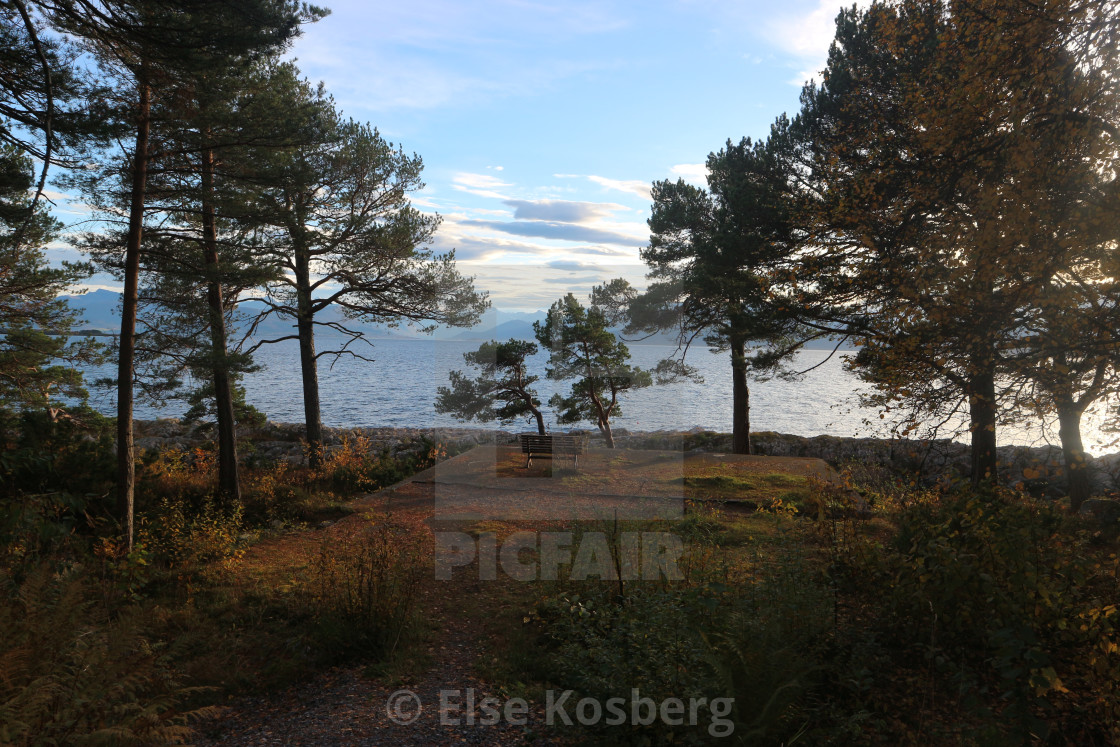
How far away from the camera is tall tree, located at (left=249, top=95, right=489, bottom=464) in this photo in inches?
447

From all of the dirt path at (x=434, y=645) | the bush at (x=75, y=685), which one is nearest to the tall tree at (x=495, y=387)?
the dirt path at (x=434, y=645)

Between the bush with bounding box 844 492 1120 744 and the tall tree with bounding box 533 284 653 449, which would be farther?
the tall tree with bounding box 533 284 653 449

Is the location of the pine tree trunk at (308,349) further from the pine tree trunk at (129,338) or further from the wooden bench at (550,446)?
the wooden bench at (550,446)

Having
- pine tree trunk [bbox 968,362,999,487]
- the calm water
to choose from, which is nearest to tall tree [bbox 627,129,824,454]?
pine tree trunk [bbox 968,362,999,487]

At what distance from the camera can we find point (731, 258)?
12164mm

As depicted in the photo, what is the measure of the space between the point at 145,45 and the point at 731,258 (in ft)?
33.2

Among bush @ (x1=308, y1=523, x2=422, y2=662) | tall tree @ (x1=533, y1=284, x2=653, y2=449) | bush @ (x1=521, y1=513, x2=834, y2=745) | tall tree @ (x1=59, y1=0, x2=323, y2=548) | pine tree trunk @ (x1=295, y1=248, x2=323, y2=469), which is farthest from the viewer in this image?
tall tree @ (x1=533, y1=284, x2=653, y2=449)

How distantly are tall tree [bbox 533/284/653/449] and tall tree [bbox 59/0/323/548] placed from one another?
37.0 ft

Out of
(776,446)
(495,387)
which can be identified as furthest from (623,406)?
(495,387)

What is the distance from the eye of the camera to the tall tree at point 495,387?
56.2 ft

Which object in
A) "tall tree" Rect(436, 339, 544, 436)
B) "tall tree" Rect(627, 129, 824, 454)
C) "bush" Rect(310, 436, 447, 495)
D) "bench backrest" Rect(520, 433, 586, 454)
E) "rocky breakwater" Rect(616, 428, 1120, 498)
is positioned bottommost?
"rocky breakwater" Rect(616, 428, 1120, 498)

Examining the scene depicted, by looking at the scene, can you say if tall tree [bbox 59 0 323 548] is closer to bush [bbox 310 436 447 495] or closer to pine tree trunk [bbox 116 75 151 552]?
pine tree trunk [bbox 116 75 151 552]

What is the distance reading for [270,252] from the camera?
11.0m

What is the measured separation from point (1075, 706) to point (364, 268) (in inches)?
473
